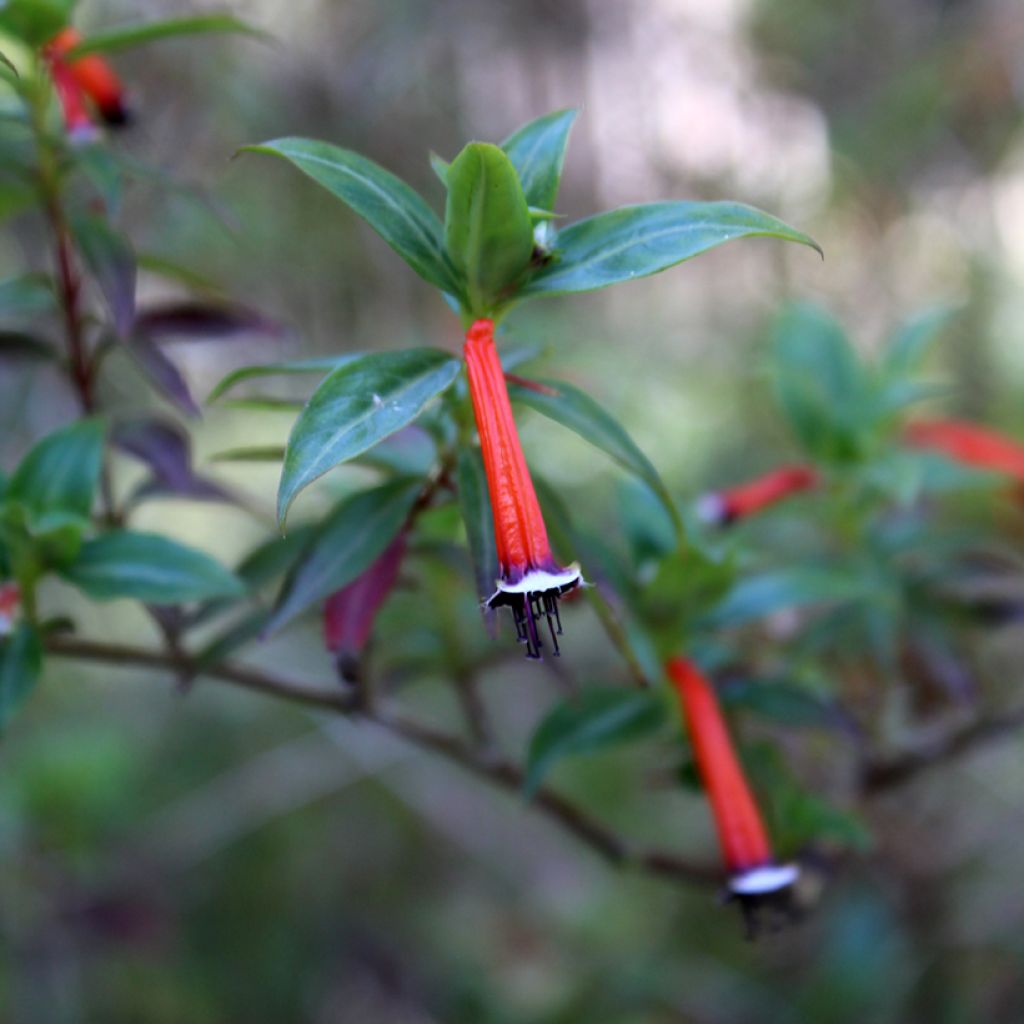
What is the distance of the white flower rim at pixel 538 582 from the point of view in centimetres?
64

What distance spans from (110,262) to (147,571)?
0.89 ft

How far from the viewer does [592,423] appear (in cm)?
71

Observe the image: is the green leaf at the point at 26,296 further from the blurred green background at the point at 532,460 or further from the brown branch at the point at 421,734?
the brown branch at the point at 421,734

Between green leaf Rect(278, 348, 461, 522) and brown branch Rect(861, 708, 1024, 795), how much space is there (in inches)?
34.1

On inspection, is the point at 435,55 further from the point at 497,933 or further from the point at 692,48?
the point at 497,933

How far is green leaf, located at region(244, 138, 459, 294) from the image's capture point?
0.66 meters

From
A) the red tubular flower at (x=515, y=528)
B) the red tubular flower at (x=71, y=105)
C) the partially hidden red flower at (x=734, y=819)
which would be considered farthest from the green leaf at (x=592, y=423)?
the red tubular flower at (x=71, y=105)

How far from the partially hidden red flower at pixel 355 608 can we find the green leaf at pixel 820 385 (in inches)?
22.1

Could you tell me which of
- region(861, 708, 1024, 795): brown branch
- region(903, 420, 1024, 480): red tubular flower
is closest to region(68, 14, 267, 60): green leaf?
region(903, 420, 1024, 480): red tubular flower

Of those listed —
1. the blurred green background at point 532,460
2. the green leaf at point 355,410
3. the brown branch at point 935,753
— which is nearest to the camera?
the green leaf at point 355,410

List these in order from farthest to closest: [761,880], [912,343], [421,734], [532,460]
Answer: [532,460]
[912,343]
[421,734]
[761,880]

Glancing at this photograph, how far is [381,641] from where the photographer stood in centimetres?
120

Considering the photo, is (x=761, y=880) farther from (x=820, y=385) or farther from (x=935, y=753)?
(x=820, y=385)

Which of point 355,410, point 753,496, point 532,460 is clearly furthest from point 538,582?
point 532,460
